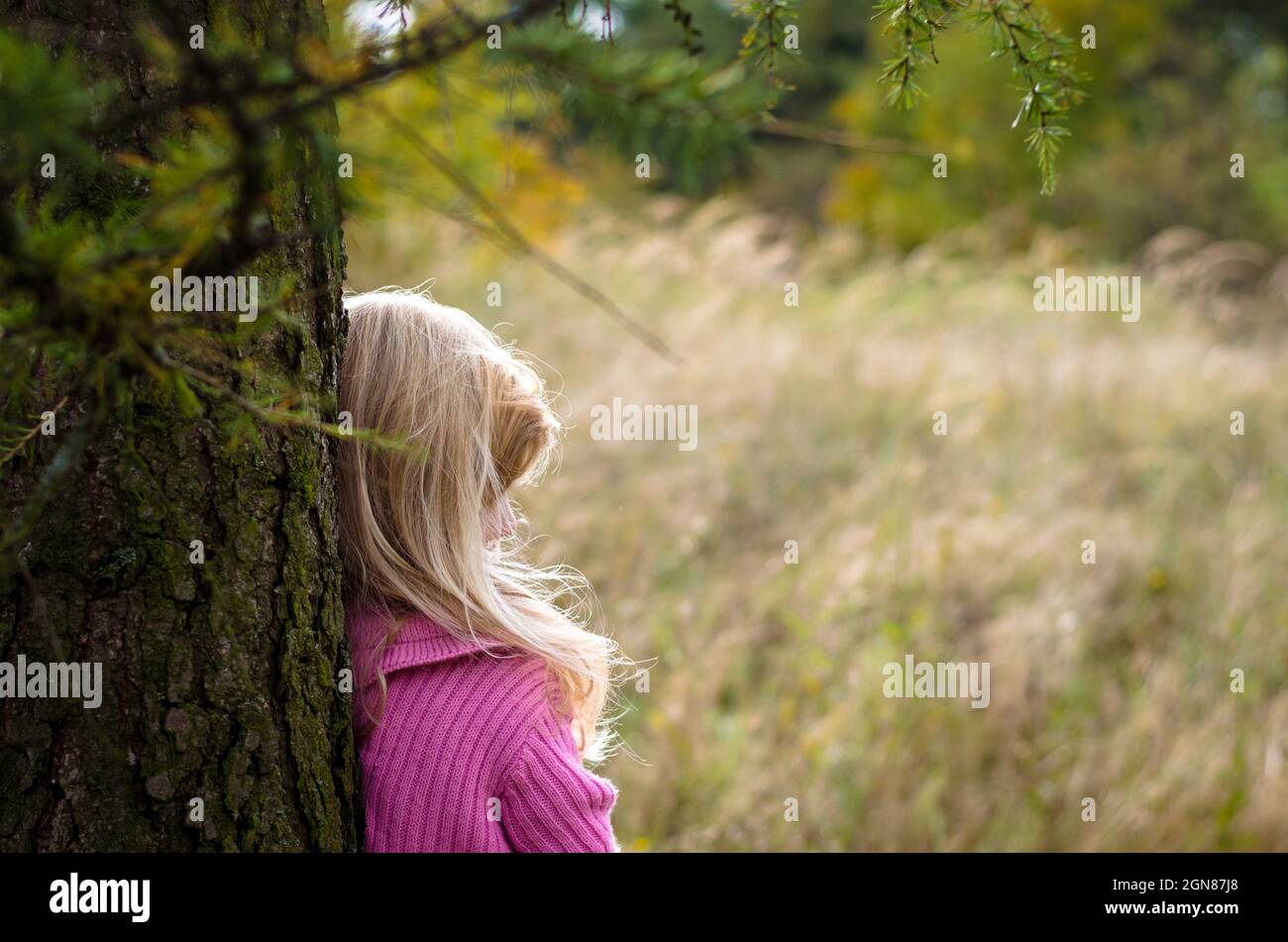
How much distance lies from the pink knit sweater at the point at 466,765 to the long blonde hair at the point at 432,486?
0.18ft

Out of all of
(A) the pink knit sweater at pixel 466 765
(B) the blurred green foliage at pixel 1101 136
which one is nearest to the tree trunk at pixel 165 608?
(A) the pink knit sweater at pixel 466 765

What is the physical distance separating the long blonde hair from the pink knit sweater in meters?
0.06

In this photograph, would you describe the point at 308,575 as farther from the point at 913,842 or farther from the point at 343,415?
the point at 913,842

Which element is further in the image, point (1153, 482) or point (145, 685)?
point (1153, 482)

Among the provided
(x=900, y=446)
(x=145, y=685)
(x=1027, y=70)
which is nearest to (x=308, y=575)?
(x=145, y=685)

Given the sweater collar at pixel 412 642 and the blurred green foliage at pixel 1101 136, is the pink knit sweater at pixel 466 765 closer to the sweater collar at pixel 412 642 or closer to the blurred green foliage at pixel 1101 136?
the sweater collar at pixel 412 642

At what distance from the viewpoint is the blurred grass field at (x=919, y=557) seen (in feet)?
11.0

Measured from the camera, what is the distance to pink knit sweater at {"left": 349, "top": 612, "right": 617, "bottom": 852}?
1.53 meters

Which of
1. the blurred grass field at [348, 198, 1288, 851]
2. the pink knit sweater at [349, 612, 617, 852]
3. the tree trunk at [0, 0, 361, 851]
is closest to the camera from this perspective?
the tree trunk at [0, 0, 361, 851]

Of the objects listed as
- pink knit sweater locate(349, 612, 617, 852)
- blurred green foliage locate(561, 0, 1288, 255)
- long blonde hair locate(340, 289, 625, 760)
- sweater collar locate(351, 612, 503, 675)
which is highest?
blurred green foliage locate(561, 0, 1288, 255)

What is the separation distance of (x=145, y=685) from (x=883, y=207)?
52.1 ft

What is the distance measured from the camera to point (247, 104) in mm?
851

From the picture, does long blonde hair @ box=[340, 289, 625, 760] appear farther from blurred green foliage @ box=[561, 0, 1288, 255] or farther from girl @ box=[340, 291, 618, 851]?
blurred green foliage @ box=[561, 0, 1288, 255]

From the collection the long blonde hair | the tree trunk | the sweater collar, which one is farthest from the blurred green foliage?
the tree trunk
